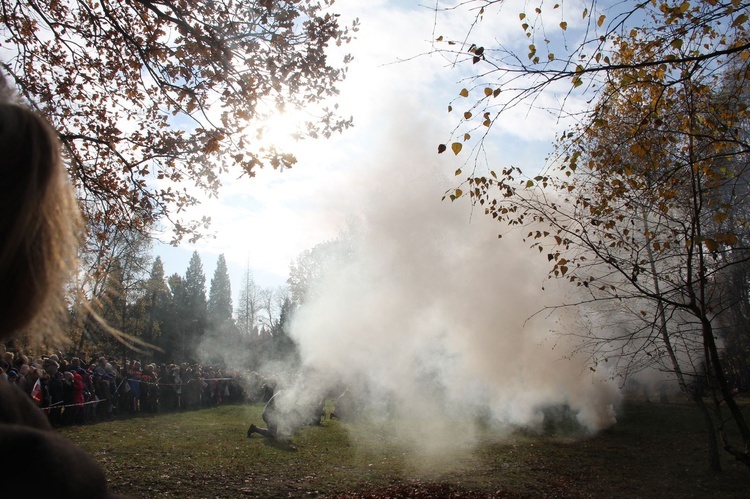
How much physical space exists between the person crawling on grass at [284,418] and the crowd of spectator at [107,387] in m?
5.86

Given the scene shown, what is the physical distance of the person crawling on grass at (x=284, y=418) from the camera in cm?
1418

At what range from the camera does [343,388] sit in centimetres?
2177

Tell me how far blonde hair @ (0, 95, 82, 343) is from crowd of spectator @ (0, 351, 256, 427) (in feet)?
29.4

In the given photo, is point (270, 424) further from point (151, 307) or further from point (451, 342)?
point (151, 307)

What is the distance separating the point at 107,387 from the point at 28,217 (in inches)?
749

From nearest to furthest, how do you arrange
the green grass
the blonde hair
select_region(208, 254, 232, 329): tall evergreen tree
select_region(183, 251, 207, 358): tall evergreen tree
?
the blonde hair
the green grass
select_region(183, 251, 207, 358): tall evergreen tree
select_region(208, 254, 232, 329): tall evergreen tree

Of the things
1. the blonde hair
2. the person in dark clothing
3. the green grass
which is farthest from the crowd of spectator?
the blonde hair

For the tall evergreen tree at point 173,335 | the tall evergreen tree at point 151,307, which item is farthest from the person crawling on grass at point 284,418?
the tall evergreen tree at point 173,335

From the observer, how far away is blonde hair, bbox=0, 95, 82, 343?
940mm

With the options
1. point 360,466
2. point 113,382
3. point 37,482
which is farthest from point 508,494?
→ point 113,382

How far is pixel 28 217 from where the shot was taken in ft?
3.18

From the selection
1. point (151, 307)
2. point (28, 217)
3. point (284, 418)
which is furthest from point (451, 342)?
point (151, 307)

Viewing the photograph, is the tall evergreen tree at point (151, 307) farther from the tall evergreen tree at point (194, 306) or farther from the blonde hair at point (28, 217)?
the blonde hair at point (28, 217)

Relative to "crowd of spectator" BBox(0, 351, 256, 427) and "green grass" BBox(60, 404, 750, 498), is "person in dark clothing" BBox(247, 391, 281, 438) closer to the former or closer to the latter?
"green grass" BBox(60, 404, 750, 498)
